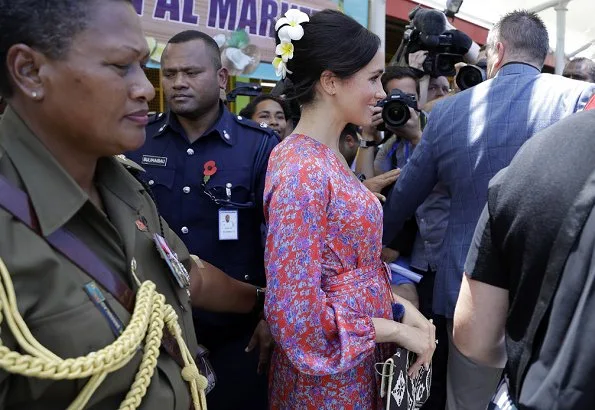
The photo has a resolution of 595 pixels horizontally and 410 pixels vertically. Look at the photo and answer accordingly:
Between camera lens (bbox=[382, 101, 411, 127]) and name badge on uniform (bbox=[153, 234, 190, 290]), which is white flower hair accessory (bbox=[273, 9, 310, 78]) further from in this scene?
camera lens (bbox=[382, 101, 411, 127])

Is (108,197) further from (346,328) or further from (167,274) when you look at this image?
(346,328)

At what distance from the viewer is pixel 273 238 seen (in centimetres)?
147

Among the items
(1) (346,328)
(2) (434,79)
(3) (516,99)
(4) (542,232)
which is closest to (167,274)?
(1) (346,328)

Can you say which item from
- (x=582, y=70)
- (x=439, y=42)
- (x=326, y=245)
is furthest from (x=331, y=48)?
(x=582, y=70)

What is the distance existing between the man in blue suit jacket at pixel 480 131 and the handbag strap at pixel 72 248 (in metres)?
1.51

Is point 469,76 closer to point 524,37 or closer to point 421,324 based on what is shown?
point 524,37

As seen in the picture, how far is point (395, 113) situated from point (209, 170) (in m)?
0.98

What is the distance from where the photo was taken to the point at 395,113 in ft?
8.54

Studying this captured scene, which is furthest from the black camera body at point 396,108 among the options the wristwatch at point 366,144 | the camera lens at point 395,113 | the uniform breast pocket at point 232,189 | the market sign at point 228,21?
the market sign at point 228,21

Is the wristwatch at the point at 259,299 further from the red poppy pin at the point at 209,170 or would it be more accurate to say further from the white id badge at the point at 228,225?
the red poppy pin at the point at 209,170

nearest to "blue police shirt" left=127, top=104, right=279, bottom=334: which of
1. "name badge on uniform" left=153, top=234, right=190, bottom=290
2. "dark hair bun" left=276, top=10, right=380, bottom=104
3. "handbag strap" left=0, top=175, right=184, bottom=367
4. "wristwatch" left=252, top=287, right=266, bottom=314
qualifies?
"wristwatch" left=252, top=287, right=266, bottom=314

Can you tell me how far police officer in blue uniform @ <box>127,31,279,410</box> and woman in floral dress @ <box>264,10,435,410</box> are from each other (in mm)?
351

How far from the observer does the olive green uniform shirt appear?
84 centimetres

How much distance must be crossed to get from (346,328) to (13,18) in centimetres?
101
